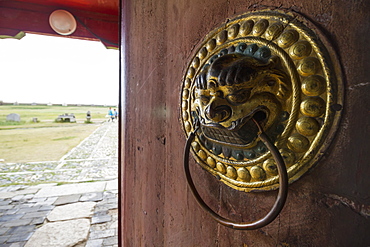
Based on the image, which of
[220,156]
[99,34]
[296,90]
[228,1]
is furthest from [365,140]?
[99,34]

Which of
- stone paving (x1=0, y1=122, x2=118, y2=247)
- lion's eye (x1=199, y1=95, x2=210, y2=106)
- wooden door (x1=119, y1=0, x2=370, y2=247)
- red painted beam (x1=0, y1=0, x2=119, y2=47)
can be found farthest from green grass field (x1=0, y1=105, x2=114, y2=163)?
lion's eye (x1=199, y1=95, x2=210, y2=106)

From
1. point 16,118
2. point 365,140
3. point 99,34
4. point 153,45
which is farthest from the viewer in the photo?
point 16,118

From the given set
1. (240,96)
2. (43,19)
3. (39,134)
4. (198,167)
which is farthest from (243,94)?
(39,134)

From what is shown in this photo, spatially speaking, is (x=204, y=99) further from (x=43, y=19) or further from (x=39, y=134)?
(x=39, y=134)

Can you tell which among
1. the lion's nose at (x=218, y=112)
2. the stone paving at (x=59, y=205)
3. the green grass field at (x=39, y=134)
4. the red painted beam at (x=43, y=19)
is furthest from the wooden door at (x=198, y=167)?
the green grass field at (x=39, y=134)

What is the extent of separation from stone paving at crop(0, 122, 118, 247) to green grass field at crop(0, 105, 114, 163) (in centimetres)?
184

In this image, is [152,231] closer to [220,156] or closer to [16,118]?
[220,156]

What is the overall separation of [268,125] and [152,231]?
508 mm

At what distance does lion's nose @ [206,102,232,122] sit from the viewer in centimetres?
27

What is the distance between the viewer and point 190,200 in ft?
1.36

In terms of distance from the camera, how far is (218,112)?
0.88 ft

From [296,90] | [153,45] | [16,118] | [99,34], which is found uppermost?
[99,34]

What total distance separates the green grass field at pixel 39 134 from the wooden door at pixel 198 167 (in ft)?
22.0

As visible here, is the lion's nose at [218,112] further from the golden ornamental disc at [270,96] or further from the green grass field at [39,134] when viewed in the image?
the green grass field at [39,134]
